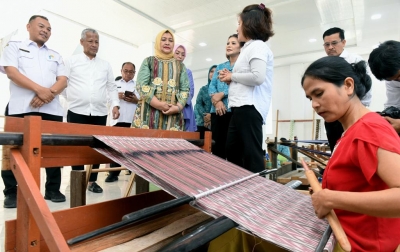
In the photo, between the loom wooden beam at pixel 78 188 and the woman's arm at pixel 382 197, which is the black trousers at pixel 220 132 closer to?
the loom wooden beam at pixel 78 188

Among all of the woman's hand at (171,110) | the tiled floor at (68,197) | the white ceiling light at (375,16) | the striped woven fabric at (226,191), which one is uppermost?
the white ceiling light at (375,16)

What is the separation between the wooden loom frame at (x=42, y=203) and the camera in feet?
2.00

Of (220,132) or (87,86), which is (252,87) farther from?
(87,86)

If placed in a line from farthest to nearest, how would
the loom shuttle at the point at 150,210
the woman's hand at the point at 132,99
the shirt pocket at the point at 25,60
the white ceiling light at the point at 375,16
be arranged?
1. the white ceiling light at the point at 375,16
2. the woman's hand at the point at 132,99
3. the shirt pocket at the point at 25,60
4. the loom shuttle at the point at 150,210

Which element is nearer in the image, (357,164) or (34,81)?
(357,164)

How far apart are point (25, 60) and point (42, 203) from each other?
2.12 m

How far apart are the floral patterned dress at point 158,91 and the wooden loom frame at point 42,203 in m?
0.93

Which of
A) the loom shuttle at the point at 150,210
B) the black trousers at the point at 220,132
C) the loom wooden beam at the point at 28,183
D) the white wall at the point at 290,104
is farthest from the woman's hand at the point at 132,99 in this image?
the white wall at the point at 290,104

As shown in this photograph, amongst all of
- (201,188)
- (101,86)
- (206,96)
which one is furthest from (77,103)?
(201,188)

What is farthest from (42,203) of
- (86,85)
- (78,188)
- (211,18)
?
(211,18)

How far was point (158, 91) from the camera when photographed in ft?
6.47

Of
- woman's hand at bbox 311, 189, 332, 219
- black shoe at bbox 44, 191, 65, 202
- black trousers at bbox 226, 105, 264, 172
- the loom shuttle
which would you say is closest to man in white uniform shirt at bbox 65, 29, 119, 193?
black shoe at bbox 44, 191, 65, 202

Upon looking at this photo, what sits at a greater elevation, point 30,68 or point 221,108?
point 30,68

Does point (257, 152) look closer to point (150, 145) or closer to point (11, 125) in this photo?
point (150, 145)
